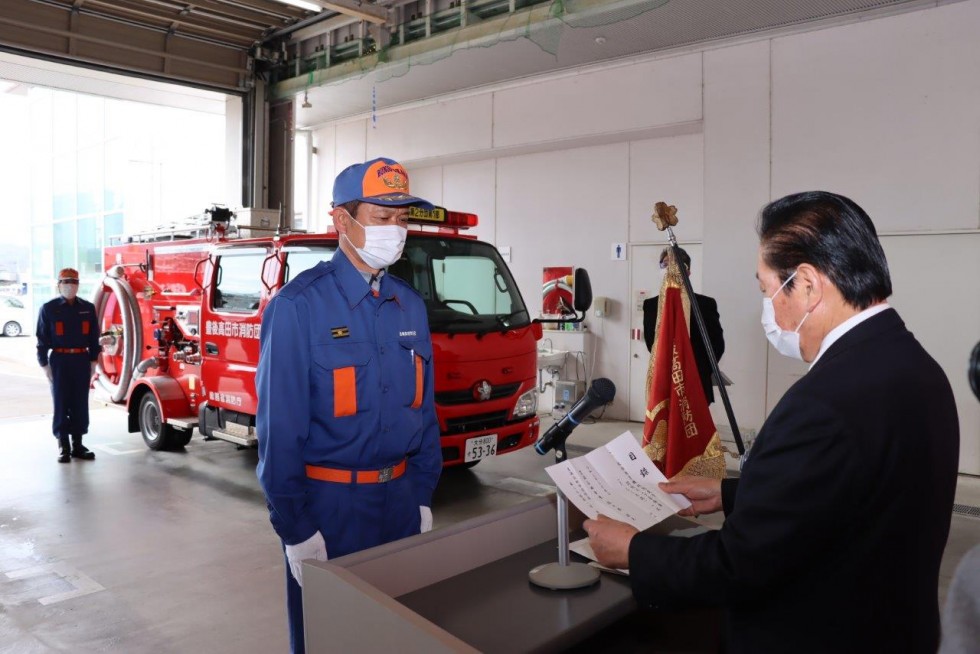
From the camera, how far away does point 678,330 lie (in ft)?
13.6

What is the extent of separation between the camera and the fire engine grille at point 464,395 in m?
4.95

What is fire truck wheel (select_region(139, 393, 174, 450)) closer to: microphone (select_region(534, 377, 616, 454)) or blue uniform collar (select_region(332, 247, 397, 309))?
microphone (select_region(534, 377, 616, 454))

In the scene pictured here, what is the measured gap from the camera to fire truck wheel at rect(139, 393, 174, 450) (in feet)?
22.5

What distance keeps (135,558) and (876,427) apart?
434cm

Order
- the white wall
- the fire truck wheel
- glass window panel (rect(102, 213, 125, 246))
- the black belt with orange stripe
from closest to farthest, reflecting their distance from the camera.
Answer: the black belt with orange stripe, the white wall, the fire truck wheel, glass window panel (rect(102, 213, 125, 246))

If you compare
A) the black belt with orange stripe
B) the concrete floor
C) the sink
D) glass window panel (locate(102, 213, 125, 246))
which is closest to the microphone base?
the black belt with orange stripe

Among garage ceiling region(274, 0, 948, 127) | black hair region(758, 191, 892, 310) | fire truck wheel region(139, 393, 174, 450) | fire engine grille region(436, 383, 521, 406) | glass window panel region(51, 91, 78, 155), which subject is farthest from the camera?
glass window panel region(51, 91, 78, 155)

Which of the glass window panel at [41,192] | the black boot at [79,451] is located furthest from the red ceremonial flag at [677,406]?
the glass window panel at [41,192]

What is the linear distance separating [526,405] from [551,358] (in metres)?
3.27

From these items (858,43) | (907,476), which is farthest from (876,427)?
(858,43)

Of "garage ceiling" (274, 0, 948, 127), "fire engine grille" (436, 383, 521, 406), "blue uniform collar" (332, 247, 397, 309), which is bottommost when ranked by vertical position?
"fire engine grille" (436, 383, 521, 406)

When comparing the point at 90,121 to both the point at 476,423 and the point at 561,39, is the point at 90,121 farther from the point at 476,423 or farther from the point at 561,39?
the point at 476,423

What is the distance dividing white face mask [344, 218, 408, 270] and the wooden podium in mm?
967

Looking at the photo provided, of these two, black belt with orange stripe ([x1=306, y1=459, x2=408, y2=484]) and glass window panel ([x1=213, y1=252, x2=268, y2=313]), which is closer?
black belt with orange stripe ([x1=306, y1=459, x2=408, y2=484])
